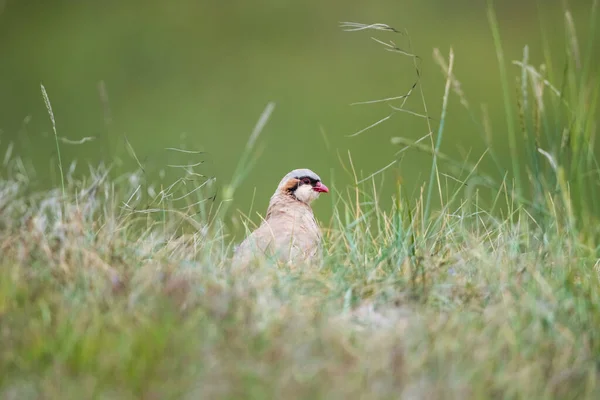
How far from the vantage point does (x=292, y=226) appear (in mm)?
4504

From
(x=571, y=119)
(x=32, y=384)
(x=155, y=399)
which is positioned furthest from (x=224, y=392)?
(x=571, y=119)

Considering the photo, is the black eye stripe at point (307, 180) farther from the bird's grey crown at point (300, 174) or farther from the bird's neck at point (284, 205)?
the bird's neck at point (284, 205)

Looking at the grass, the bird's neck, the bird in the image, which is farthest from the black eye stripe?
the grass

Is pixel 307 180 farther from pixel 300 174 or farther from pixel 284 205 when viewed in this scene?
pixel 284 205

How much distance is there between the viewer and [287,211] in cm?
486

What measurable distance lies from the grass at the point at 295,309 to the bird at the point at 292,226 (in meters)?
0.29

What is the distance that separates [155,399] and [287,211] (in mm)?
2809

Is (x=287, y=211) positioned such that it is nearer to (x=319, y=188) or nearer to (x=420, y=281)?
(x=319, y=188)

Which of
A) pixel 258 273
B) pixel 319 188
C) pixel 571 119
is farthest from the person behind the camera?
pixel 319 188

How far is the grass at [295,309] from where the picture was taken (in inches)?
86.4

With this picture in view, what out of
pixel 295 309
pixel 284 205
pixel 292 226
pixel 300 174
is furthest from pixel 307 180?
pixel 295 309

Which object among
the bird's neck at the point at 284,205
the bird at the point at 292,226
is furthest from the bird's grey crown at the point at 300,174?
the bird's neck at the point at 284,205

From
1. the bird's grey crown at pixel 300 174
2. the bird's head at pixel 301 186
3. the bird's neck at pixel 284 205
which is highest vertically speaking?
the bird's grey crown at pixel 300 174

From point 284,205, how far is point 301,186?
201 millimetres
